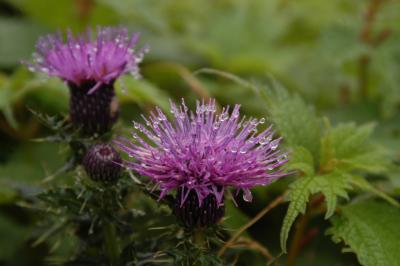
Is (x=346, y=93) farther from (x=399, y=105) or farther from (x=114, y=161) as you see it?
(x=114, y=161)

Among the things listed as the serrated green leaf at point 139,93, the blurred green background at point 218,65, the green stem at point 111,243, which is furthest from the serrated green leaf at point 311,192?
the serrated green leaf at point 139,93

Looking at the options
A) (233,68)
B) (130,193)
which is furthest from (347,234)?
(233,68)

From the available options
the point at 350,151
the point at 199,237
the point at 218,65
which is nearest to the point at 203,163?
the point at 199,237

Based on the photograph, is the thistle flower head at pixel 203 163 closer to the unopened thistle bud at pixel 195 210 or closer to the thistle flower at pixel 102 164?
the unopened thistle bud at pixel 195 210

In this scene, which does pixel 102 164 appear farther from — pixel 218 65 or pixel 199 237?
pixel 218 65

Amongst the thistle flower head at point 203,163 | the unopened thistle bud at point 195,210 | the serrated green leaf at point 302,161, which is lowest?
the unopened thistle bud at point 195,210

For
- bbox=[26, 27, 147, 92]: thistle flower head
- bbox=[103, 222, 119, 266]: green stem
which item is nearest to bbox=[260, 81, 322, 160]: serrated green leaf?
bbox=[26, 27, 147, 92]: thistle flower head
